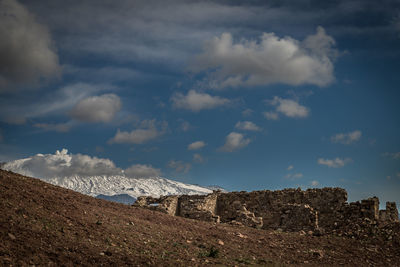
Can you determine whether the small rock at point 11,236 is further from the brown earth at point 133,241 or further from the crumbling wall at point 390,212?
the crumbling wall at point 390,212

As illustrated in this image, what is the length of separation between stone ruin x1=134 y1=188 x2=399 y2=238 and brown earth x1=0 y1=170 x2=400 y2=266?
14.0ft

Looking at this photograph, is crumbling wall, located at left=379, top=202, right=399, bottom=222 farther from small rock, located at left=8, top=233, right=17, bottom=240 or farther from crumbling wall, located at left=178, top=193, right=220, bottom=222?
small rock, located at left=8, top=233, right=17, bottom=240

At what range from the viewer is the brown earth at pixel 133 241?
9.79m

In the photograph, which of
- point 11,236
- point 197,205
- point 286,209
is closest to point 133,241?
point 11,236

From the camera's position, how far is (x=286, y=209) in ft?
84.6

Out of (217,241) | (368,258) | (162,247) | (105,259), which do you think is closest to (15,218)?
(105,259)


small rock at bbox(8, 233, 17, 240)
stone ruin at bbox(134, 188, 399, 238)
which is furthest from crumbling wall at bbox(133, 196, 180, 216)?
small rock at bbox(8, 233, 17, 240)

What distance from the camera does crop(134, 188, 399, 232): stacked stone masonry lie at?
77.4ft

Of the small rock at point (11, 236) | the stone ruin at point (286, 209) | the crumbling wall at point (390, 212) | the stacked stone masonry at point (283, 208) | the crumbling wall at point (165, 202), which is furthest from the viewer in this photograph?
the crumbling wall at point (165, 202)

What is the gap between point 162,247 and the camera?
A: 41.9 feet

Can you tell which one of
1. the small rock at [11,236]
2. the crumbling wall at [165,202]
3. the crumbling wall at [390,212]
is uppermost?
the crumbling wall at [390,212]

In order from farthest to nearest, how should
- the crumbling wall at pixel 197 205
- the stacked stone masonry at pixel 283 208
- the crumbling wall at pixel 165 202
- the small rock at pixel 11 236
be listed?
the crumbling wall at pixel 165 202 < the crumbling wall at pixel 197 205 < the stacked stone masonry at pixel 283 208 < the small rock at pixel 11 236

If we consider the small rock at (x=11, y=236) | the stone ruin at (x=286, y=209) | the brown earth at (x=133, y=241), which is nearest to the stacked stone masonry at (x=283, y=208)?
the stone ruin at (x=286, y=209)

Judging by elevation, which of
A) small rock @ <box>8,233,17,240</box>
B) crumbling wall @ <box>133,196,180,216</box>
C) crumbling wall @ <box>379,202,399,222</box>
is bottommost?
small rock @ <box>8,233,17,240</box>
